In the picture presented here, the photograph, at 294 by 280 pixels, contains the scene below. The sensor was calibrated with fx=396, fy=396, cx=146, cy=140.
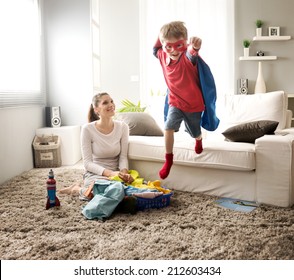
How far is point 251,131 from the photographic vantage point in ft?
10.0

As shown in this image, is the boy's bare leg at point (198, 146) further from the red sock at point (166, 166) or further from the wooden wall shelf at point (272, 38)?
the wooden wall shelf at point (272, 38)

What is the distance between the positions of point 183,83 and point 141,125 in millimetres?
905

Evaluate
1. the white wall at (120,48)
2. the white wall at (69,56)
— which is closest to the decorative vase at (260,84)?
the white wall at (120,48)

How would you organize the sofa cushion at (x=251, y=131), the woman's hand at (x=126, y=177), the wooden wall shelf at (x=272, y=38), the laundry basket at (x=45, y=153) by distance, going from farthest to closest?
the wooden wall shelf at (x=272, y=38), the laundry basket at (x=45, y=153), the sofa cushion at (x=251, y=131), the woman's hand at (x=126, y=177)

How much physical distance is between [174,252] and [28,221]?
1045mm

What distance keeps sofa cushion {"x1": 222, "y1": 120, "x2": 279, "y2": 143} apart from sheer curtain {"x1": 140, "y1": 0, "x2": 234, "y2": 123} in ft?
9.08

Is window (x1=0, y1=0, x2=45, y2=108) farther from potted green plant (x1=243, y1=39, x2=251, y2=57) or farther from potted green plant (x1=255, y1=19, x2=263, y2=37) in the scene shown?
potted green plant (x1=255, y1=19, x2=263, y2=37)

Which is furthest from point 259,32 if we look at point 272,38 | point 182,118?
point 182,118

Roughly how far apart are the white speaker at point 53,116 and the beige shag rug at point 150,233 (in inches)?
79.7

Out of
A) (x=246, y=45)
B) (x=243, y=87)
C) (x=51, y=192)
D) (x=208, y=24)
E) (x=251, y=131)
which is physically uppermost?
(x=208, y=24)

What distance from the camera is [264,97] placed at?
3660 millimetres

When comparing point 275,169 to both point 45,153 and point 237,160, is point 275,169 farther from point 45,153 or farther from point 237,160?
point 45,153

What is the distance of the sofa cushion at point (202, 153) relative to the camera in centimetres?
291
